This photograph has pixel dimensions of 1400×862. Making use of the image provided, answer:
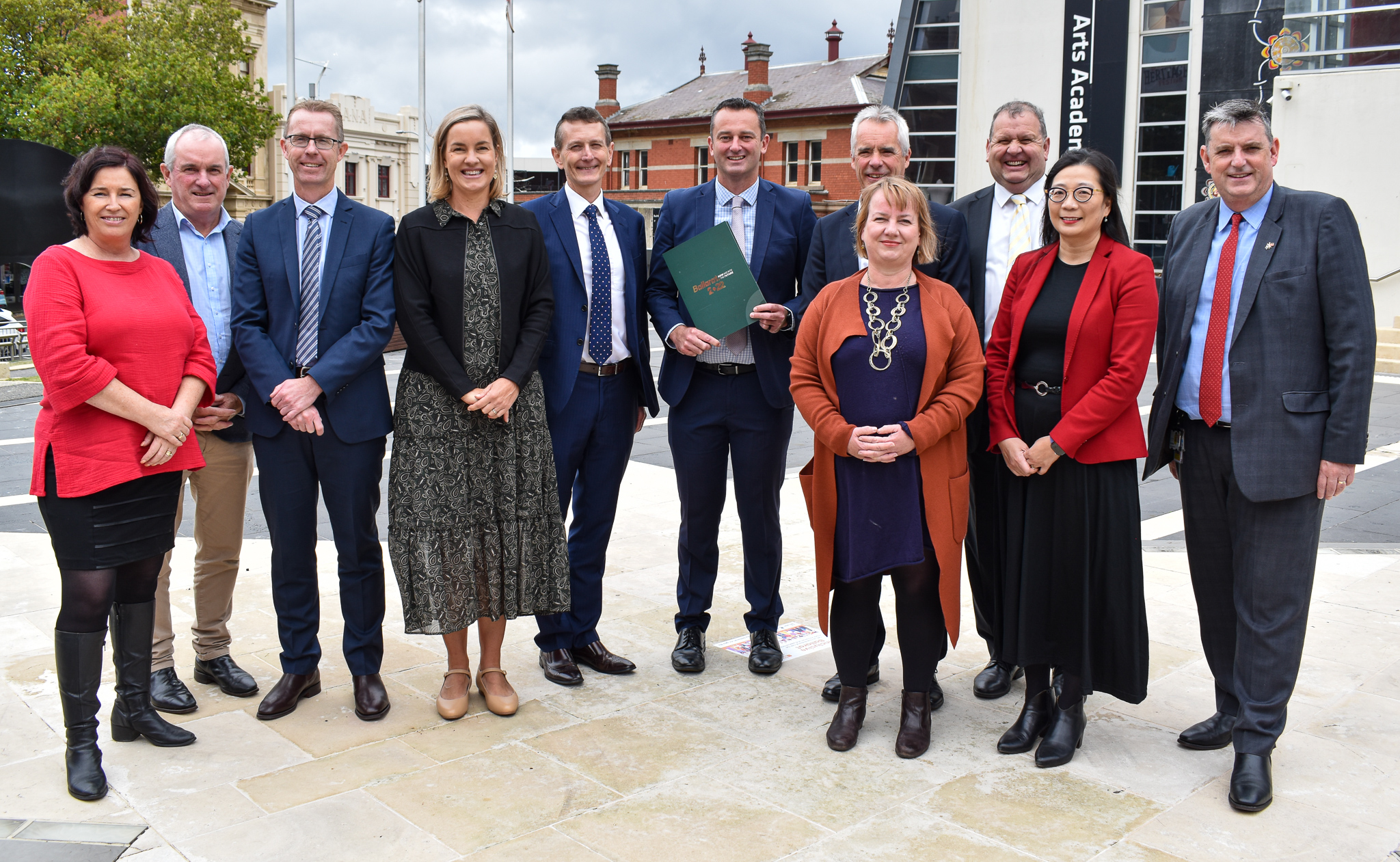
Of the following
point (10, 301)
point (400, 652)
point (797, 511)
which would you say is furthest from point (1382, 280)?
point (10, 301)

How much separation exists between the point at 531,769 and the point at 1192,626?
10.4 feet

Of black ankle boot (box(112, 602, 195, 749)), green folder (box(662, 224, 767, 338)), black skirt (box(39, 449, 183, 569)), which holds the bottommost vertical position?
black ankle boot (box(112, 602, 195, 749))

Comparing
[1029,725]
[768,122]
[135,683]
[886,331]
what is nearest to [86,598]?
[135,683]

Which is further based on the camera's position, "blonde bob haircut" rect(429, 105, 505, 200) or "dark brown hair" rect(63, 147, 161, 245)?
"blonde bob haircut" rect(429, 105, 505, 200)

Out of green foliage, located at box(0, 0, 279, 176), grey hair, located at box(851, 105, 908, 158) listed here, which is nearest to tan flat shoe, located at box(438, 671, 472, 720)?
grey hair, located at box(851, 105, 908, 158)

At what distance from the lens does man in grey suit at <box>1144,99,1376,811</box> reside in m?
3.29

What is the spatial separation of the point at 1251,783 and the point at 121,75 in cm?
3027

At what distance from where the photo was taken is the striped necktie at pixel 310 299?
384 cm

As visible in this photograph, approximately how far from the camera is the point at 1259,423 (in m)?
3.35

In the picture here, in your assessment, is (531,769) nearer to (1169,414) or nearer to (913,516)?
(913,516)

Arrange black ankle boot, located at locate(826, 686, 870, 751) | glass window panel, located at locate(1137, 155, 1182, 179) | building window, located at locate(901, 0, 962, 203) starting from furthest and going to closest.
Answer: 1. building window, located at locate(901, 0, 962, 203)
2. glass window panel, located at locate(1137, 155, 1182, 179)
3. black ankle boot, located at locate(826, 686, 870, 751)

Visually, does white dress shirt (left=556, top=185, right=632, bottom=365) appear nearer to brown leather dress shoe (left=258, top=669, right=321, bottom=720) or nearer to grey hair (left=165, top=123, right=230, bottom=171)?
grey hair (left=165, top=123, right=230, bottom=171)

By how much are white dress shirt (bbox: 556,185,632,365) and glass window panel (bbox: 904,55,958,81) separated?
923 inches

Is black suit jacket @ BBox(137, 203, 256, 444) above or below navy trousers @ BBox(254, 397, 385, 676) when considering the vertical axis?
above
